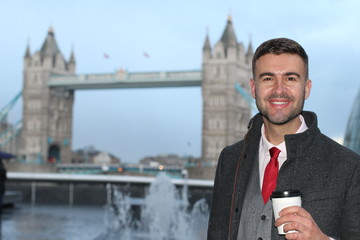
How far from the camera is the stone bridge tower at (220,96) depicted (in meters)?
45.7

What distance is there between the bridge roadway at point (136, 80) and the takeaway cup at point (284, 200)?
42450mm

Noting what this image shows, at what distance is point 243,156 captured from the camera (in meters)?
2.08

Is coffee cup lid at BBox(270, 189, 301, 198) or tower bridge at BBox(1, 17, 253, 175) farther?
tower bridge at BBox(1, 17, 253, 175)

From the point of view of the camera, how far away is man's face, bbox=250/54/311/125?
6.30 feet

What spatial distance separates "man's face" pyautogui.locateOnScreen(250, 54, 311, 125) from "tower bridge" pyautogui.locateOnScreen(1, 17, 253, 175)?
1658 inches

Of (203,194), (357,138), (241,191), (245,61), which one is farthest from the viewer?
(245,61)

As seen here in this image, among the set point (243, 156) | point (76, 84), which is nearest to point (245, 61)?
point (76, 84)

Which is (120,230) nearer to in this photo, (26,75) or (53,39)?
(26,75)

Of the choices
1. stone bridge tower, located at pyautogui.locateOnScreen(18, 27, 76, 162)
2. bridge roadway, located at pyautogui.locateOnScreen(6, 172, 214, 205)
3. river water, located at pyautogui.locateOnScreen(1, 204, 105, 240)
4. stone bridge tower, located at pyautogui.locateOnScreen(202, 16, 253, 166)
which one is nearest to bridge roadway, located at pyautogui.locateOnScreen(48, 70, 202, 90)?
stone bridge tower, located at pyautogui.locateOnScreen(202, 16, 253, 166)

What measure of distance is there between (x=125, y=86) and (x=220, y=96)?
298 inches

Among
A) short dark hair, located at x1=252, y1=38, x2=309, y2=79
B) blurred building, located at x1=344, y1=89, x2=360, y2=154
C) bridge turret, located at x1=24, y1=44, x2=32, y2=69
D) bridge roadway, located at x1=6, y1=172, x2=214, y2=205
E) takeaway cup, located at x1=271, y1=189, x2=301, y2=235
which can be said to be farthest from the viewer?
bridge turret, located at x1=24, y1=44, x2=32, y2=69

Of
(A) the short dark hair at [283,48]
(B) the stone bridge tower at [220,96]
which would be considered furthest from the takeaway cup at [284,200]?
(B) the stone bridge tower at [220,96]

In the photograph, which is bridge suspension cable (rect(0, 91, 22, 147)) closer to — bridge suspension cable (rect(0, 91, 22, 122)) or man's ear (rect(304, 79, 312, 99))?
bridge suspension cable (rect(0, 91, 22, 122))

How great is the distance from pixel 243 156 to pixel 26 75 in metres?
53.2
